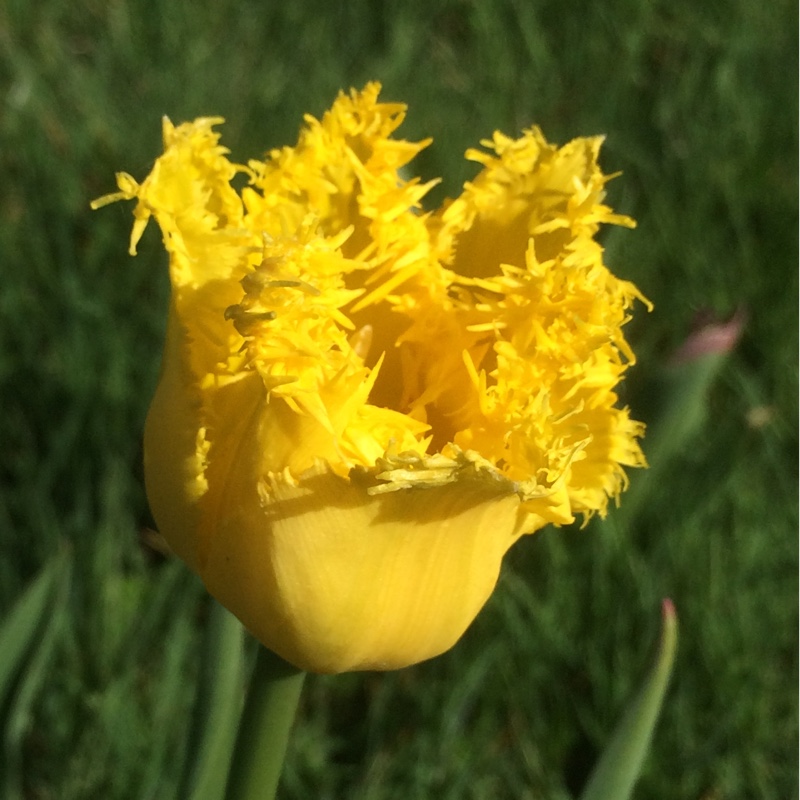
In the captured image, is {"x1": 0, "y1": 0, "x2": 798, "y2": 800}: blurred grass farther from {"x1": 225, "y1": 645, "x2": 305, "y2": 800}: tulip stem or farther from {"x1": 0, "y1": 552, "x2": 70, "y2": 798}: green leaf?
{"x1": 225, "y1": 645, "x2": 305, "y2": 800}: tulip stem

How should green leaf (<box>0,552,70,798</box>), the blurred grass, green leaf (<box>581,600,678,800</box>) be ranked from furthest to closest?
the blurred grass
green leaf (<box>0,552,70,798</box>)
green leaf (<box>581,600,678,800</box>)

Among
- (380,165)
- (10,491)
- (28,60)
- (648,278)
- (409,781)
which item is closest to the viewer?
(380,165)

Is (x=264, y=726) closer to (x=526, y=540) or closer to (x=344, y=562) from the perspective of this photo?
(x=344, y=562)

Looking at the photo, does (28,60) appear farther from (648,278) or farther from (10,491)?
(648,278)

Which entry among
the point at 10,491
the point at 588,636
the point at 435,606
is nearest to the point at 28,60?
the point at 10,491

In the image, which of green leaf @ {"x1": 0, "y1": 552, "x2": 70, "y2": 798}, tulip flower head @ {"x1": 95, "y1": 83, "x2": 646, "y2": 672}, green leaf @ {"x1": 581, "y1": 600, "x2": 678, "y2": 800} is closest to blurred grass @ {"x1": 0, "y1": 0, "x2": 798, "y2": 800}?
green leaf @ {"x1": 0, "y1": 552, "x2": 70, "y2": 798}

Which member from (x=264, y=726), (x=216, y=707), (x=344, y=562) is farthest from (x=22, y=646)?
(x=344, y=562)
